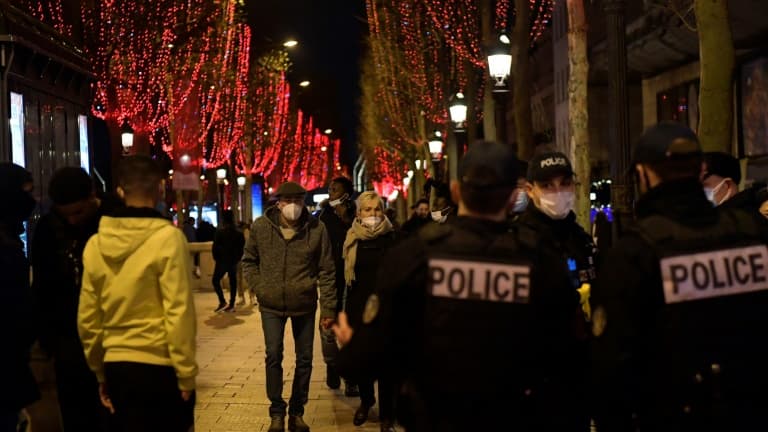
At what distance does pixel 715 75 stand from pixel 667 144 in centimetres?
679

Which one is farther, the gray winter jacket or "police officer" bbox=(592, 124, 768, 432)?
the gray winter jacket

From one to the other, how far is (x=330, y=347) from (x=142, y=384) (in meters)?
4.84

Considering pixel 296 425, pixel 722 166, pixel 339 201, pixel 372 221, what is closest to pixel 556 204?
pixel 722 166

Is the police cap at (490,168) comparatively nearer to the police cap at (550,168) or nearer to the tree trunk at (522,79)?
the police cap at (550,168)

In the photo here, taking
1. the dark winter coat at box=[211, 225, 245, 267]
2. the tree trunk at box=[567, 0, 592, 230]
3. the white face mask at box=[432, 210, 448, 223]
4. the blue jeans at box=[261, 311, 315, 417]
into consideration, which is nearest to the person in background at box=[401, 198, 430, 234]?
the white face mask at box=[432, 210, 448, 223]

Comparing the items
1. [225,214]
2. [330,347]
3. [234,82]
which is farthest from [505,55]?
[234,82]

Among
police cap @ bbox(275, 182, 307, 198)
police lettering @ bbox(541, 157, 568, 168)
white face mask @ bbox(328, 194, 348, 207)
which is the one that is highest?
police lettering @ bbox(541, 157, 568, 168)

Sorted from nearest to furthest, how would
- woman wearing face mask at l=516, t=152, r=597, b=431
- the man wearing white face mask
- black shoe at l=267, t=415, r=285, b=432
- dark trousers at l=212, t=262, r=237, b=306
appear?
woman wearing face mask at l=516, t=152, r=597, b=431 → black shoe at l=267, t=415, r=285, b=432 → the man wearing white face mask → dark trousers at l=212, t=262, r=237, b=306

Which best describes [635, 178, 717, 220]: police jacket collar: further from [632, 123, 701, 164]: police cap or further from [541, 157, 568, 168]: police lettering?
[541, 157, 568, 168]: police lettering

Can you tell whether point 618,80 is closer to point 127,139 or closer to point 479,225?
point 479,225

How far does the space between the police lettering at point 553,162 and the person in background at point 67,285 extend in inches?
96.5

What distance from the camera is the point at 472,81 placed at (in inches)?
1162

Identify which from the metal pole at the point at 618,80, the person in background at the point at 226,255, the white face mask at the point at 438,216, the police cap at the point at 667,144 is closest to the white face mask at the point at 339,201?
the white face mask at the point at 438,216

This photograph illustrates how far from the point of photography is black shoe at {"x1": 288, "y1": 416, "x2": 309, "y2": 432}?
27.7 ft
